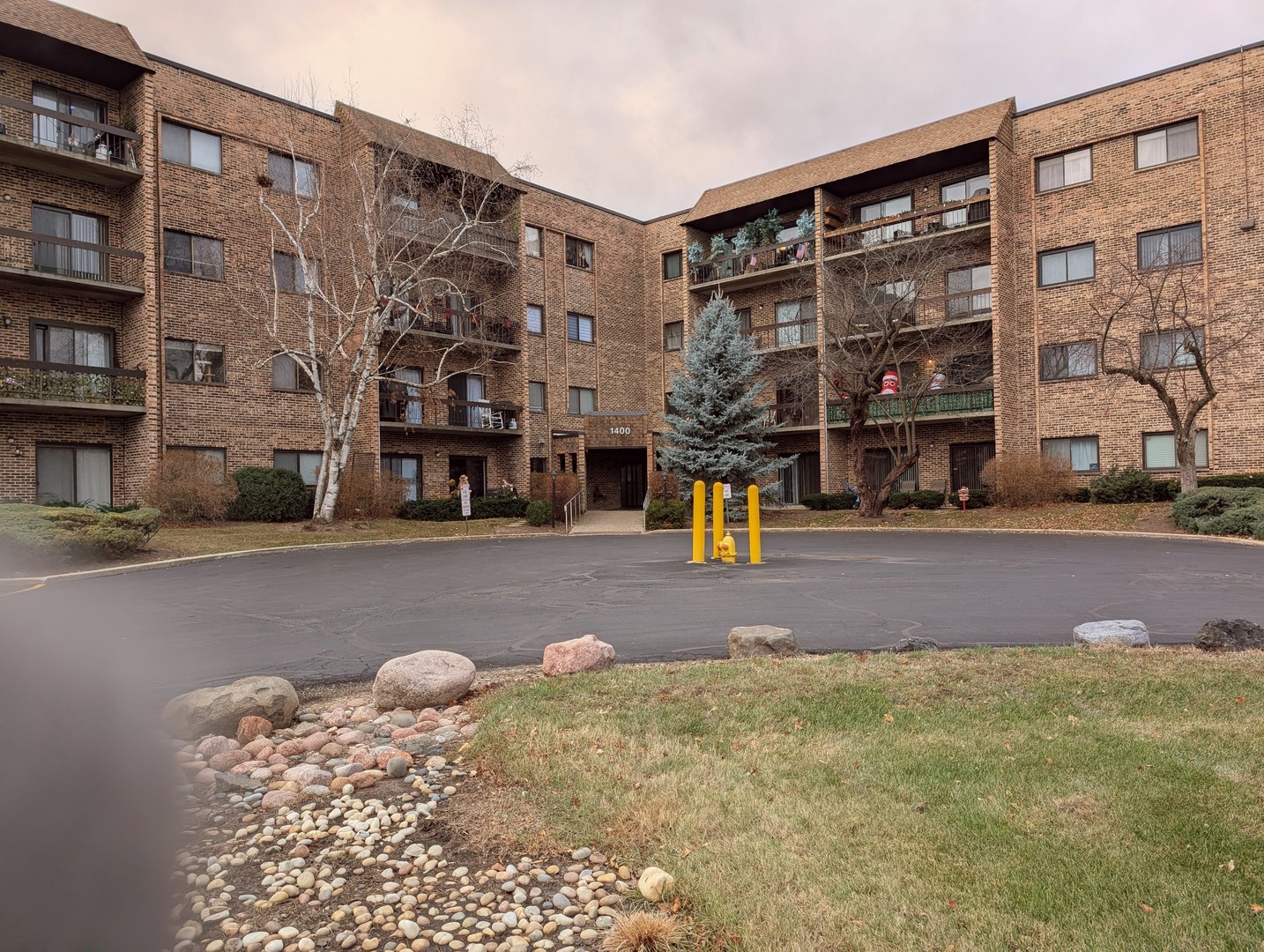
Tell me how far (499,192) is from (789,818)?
3400 centimetres

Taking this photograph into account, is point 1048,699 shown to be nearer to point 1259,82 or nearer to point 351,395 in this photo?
point 351,395

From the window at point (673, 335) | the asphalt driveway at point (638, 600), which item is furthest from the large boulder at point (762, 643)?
the window at point (673, 335)

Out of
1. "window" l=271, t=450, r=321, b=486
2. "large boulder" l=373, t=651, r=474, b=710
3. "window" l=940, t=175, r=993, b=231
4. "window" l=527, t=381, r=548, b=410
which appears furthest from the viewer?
"window" l=527, t=381, r=548, b=410

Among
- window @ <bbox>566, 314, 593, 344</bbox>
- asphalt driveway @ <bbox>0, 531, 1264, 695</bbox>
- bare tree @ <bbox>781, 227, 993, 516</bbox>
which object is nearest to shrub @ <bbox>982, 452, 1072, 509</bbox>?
bare tree @ <bbox>781, 227, 993, 516</bbox>

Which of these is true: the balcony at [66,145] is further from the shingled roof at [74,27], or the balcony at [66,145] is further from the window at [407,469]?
the window at [407,469]

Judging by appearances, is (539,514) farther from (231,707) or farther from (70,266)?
(231,707)

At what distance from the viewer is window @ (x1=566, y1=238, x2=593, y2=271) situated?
→ 3722 cm

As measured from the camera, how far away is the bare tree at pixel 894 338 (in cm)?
2700

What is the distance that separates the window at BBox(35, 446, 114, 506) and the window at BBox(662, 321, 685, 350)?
23683 mm

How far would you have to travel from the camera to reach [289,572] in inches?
576

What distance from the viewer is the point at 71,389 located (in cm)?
2216

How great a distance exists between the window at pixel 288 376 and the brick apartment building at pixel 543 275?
0.09 metres

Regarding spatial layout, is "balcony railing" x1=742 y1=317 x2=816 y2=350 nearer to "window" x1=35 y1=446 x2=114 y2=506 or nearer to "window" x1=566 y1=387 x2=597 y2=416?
"window" x1=566 y1=387 x2=597 y2=416

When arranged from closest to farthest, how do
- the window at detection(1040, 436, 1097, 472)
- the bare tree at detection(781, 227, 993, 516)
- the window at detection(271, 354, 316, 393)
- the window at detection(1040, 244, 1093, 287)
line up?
the window at detection(271, 354, 316, 393) < the bare tree at detection(781, 227, 993, 516) < the window at detection(1040, 436, 1097, 472) < the window at detection(1040, 244, 1093, 287)
